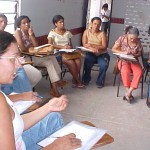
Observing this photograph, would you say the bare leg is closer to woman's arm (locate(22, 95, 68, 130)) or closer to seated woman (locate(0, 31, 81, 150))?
seated woman (locate(0, 31, 81, 150))

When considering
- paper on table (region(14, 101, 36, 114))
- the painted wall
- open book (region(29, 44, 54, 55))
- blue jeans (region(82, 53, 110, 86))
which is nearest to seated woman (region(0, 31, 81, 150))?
paper on table (region(14, 101, 36, 114))

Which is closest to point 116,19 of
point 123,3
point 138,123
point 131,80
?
point 123,3

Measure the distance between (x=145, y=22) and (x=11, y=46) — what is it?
7.18m

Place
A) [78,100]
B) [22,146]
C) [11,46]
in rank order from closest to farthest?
[11,46]
[22,146]
[78,100]

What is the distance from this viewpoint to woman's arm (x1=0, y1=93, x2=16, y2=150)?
1.03 m

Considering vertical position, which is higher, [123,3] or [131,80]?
[123,3]

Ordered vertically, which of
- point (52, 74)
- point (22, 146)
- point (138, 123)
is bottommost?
point (138, 123)

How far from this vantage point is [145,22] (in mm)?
7848

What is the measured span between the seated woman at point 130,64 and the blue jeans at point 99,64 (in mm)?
330

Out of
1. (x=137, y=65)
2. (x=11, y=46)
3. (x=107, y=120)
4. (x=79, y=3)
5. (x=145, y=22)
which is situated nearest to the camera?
(x=11, y=46)

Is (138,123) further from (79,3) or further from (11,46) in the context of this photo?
(79,3)

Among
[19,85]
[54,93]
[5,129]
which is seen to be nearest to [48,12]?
[54,93]

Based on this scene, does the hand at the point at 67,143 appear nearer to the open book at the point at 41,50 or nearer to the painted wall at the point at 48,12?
the open book at the point at 41,50

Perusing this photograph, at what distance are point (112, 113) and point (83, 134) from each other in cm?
214
